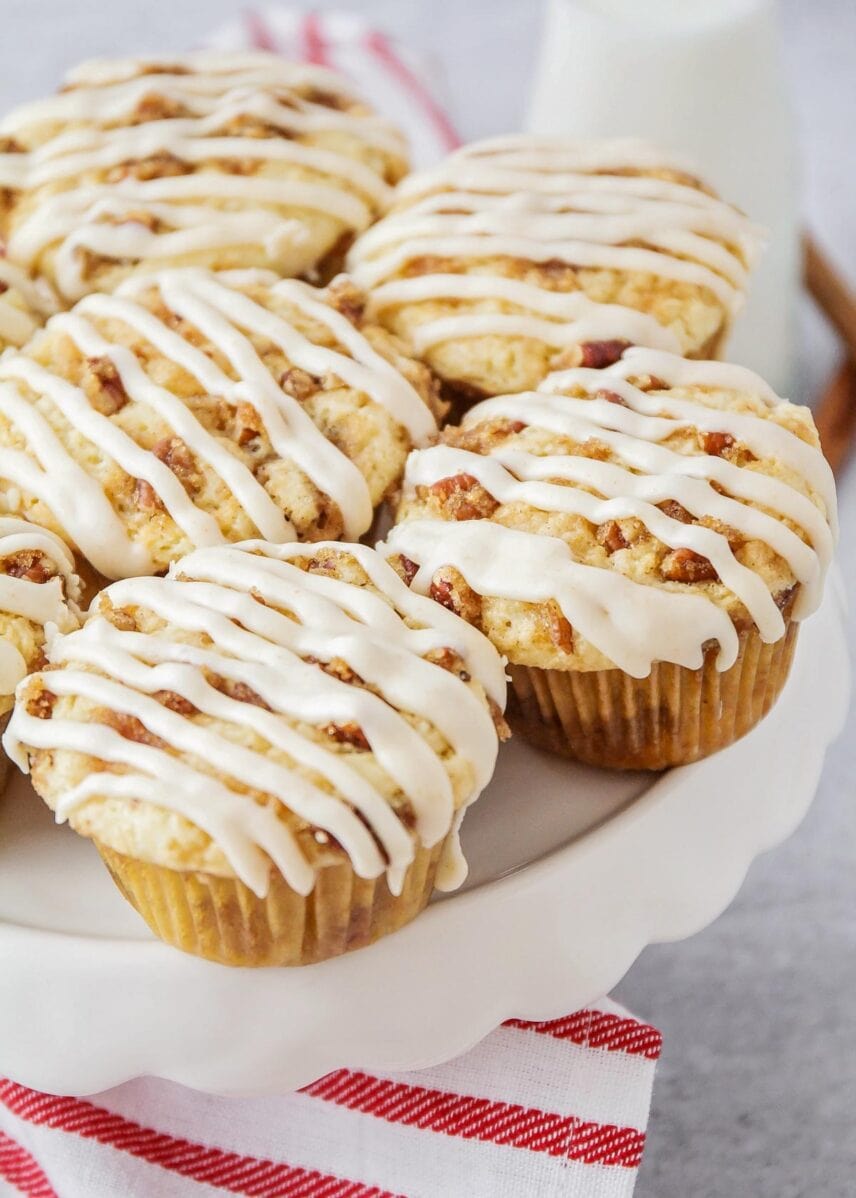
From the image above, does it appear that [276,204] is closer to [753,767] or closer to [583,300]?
[583,300]

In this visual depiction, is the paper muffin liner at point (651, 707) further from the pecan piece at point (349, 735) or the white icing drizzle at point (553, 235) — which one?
the white icing drizzle at point (553, 235)

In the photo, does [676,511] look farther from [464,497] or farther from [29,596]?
[29,596]

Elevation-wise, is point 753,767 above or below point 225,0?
below

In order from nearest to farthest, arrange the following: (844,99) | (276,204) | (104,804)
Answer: (104,804), (276,204), (844,99)

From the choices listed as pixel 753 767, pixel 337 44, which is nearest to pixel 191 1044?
pixel 753 767

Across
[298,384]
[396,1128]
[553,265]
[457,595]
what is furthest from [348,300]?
[396,1128]

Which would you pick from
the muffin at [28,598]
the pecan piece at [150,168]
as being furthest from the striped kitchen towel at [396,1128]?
the pecan piece at [150,168]

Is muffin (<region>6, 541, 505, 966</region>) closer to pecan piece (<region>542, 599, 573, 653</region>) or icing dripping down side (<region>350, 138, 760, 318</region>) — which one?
pecan piece (<region>542, 599, 573, 653</region>)

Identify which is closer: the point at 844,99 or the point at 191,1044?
the point at 191,1044
